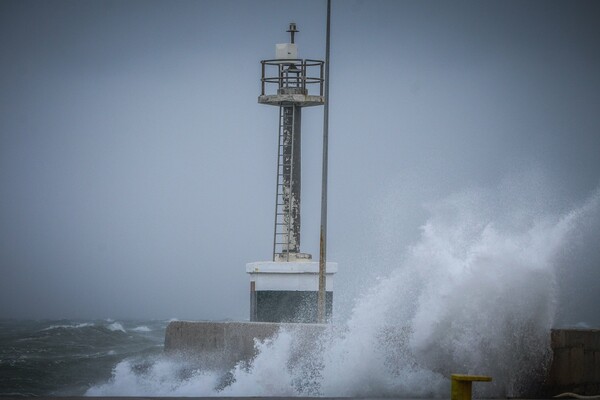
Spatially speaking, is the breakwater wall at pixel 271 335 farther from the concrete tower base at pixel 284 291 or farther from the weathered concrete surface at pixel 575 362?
the concrete tower base at pixel 284 291

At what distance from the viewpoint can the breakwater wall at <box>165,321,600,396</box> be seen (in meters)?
12.1

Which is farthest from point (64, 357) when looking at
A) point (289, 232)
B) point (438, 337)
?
point (438, 337)

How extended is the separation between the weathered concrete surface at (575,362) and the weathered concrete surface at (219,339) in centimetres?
338

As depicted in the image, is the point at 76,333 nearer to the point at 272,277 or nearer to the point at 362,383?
the point at 272,277

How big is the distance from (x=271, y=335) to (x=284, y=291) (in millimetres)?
5830

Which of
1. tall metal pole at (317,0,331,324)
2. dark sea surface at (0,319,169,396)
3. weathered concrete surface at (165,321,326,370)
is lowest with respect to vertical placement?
dark sea surface at (0,319,169,396)

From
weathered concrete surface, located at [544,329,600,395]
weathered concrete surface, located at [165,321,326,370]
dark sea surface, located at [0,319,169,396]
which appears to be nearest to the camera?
weathered concrete surface, located at [544,329,600,395]

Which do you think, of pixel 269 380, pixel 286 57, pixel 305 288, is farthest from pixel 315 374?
pixel 286 57

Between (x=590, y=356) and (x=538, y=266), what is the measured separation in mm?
1235

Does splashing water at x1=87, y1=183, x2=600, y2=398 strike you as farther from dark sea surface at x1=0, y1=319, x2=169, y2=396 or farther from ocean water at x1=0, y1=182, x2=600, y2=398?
dark sea surface at x1=0, y1=319, x2=169, y2=396

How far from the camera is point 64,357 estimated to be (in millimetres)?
29109

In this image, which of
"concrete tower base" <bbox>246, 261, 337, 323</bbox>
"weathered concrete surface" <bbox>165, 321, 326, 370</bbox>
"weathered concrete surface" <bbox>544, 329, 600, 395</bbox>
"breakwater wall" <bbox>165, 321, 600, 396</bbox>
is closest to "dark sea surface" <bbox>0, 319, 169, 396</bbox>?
"concrete tower base" <bbox>246, 261, 337, 323</bbox>

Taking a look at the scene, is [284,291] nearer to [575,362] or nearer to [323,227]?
[323,227]

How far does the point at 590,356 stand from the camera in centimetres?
1215
